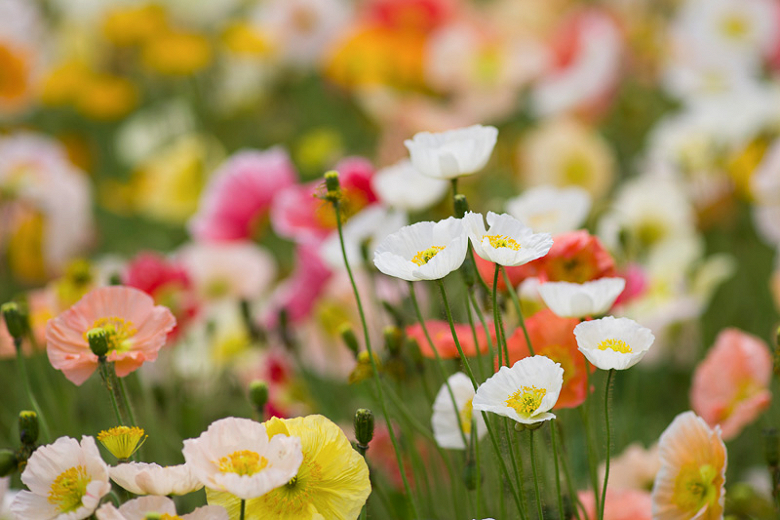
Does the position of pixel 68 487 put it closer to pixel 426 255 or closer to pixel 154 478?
pixel 154 478

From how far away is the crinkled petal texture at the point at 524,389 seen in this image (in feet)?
1.29

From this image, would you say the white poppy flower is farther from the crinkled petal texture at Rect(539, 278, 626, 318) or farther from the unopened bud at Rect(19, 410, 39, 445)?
the unopened bud at Rect(19, 410, 39, 445)

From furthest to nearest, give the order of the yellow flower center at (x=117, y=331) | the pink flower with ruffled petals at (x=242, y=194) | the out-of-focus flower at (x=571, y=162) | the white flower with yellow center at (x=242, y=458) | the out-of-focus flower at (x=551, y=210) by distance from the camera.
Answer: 1. the out-of-focus flower at (x=571, y=162)
2. the pink flower with ruffled petals at (x=242, y=194)
3. the out-of-focus flower at (x=551, y=210)
4. the yellow flower center at (x=117, y=331)
5. the white flower with yellow center at (x=242, y=458)

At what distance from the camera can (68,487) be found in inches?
16.6

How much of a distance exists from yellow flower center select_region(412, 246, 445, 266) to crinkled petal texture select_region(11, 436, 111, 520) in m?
0.21

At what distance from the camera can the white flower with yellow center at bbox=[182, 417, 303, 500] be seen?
0.38m

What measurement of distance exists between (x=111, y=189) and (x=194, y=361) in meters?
0.81

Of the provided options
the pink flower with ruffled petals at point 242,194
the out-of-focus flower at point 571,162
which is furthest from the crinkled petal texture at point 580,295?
the out-of-focus flower at point 571,162

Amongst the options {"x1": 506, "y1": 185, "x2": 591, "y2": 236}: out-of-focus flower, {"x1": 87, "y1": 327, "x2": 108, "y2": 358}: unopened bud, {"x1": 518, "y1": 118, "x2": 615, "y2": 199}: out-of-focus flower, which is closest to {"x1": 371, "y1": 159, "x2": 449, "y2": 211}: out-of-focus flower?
{"x1": 506, "y1": 185, "x2": 591, "y2": 236}: out-of-focus flower

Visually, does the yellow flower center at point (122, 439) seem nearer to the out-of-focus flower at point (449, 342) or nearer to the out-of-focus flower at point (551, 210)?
the out-of-focus flower at point (449, 342)

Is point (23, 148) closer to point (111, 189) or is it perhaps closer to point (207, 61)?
point (111, 189)

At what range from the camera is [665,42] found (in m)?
1.79

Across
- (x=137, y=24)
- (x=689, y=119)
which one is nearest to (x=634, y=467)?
(x=689, y=119)

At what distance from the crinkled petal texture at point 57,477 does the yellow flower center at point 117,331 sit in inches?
2.8
